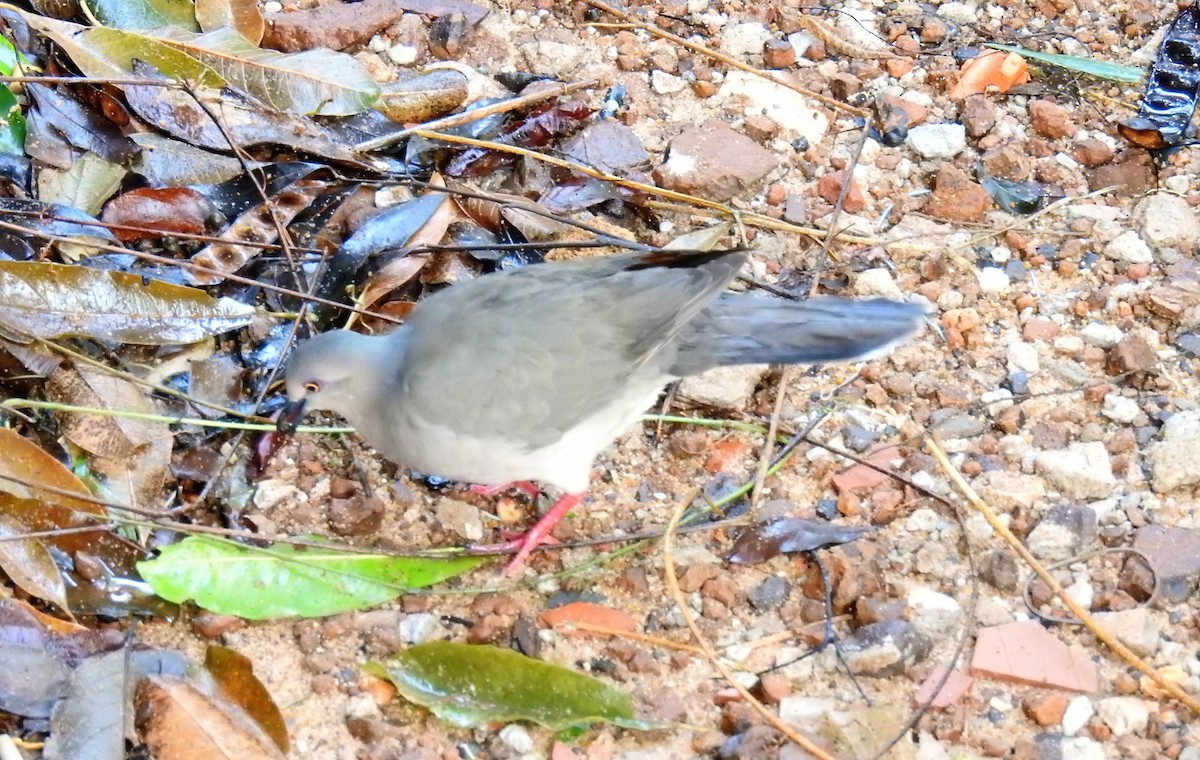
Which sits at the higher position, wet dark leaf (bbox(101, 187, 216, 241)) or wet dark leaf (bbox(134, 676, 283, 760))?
wet dark leaf (bbox(101, 187, 216, 241))

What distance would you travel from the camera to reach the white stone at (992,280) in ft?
14.0

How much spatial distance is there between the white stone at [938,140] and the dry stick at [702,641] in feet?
6.03

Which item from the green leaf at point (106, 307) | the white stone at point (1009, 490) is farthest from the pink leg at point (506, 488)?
the white stone at point (1009, 490)

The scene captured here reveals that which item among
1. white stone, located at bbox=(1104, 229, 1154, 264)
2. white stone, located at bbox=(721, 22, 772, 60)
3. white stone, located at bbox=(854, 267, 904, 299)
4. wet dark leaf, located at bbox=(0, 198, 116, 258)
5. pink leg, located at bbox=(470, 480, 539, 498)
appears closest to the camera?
wet dark leaf, located at bbox=(0, 198, 116, 258)

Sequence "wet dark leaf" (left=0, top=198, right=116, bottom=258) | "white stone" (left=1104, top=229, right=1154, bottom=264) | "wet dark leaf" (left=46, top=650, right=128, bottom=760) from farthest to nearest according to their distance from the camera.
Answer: "white stone" (left=1104, top=229, right=1154, bottom=264)
"wet dark leaf" (left=0, top=198, right=116, bottom=258)
"wet dark leaf" (left=46, top=650, right=128, bottom=760)

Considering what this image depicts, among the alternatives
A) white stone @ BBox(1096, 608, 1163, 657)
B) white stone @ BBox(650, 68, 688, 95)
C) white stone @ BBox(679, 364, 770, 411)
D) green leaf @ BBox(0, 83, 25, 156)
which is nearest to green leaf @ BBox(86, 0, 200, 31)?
green leaf @ BBox(0, 83, 25, 156)

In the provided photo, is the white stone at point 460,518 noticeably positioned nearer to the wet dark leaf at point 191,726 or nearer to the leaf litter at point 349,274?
the leaf litter at point 349,274

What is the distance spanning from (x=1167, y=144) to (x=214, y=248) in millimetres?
3443

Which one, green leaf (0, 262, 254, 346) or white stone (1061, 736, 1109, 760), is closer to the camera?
white stone (1061, 736, 1109, 760)

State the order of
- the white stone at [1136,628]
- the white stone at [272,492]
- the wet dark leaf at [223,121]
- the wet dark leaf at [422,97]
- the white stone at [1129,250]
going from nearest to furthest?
the white stone at [1136,628] < the white stone at [272,492] < the wet dark leaf at [223,121] < the white stone at [1129,250] < the wet dark leaf at [422,97]

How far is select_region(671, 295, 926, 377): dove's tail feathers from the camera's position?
3.33 meters

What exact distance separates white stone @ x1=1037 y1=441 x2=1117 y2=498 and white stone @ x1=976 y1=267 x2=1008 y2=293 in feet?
2.55

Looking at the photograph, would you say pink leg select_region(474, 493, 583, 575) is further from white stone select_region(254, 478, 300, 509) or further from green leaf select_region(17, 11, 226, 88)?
Result: green leaf select_region(17, 11, 226, 88)

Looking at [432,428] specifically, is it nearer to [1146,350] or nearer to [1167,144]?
[1146,350]
